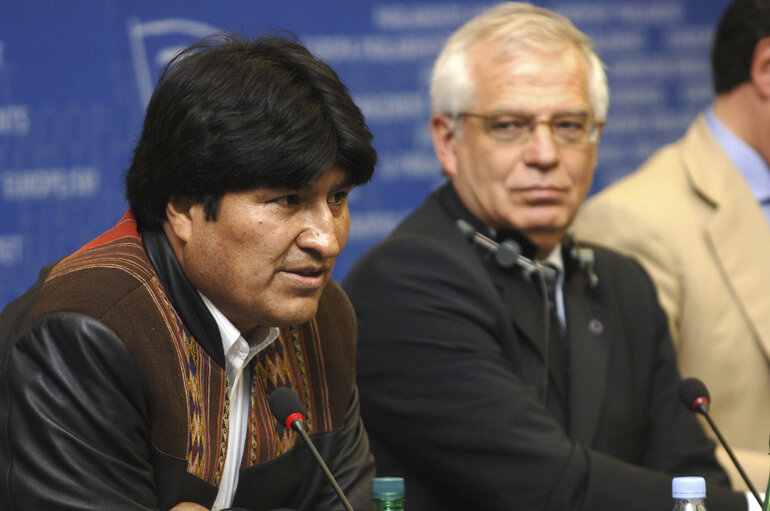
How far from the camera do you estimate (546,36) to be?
3.04m

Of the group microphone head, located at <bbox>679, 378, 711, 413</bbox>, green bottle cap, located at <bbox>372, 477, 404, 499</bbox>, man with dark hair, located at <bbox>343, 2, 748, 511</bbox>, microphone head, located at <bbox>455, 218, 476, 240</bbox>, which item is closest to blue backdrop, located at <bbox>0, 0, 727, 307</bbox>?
man with dark hair, located at <bbox>343, 2, 748, 511</bbox>

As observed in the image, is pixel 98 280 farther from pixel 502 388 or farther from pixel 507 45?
pixel 507 45

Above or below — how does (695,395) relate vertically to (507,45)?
below

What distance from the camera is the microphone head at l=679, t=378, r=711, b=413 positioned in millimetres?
2092

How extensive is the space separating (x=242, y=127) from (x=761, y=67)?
2351mm

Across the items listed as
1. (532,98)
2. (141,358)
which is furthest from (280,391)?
(532,98)

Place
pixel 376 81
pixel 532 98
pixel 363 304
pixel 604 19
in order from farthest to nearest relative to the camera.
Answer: pixel 604 19, pixel 376 81, pixel 532 98, pixel 363 304

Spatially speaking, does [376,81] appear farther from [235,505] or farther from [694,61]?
[235,505]

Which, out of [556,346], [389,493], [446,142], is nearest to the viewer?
[389,493]

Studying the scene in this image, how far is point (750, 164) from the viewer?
3568mm

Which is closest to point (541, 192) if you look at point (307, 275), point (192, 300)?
point (307, 275)

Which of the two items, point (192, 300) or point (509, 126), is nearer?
point (192, 300)

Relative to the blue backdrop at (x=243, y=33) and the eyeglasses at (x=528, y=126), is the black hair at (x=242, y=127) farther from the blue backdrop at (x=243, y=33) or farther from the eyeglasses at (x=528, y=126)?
the eyeglasses at (x=528, y=126)

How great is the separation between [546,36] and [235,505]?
1.62 metres
